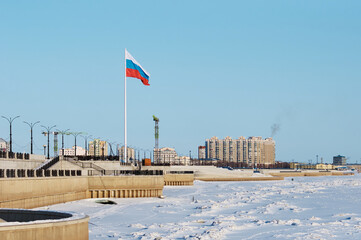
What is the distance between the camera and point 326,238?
1463 inches

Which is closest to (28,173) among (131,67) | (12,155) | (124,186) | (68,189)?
(68,189)

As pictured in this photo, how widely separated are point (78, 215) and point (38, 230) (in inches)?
131

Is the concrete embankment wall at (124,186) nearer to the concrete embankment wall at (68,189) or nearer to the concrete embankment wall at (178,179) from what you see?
the concrete embankment wall at (68,189)

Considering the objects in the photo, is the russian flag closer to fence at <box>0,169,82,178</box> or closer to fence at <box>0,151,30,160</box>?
fence at <box>0,151,30,160</box>

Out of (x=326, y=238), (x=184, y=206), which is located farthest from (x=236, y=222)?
(x=184, y=206)

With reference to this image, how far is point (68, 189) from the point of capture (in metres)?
61.9

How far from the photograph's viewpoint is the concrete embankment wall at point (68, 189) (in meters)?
46.5

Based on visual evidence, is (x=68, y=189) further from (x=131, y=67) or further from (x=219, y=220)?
(x=131, y=67)

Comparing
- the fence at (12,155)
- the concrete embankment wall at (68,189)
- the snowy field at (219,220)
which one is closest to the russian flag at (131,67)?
the concrete embankment wall at (68,189)

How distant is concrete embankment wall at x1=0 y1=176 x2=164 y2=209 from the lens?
46.5 metres

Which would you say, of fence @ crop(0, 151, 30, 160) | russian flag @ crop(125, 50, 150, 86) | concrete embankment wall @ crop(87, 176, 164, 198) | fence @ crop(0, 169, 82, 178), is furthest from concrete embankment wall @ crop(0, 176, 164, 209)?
russian flag @ crop(125, 50, 150, 86)

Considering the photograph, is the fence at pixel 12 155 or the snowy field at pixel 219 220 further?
the fence at pixel 12 155

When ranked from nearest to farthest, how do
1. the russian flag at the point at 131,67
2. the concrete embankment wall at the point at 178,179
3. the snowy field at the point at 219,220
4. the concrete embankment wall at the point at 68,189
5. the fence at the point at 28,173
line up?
Answer: 1. the snowy field at the point at 219,220
2. the concrete embankment wall at the point at 68,189
3. the fence at the point at 28,173
4. the russian flag at the point at 131,67
5. the concrete embankment wall at the point at 178,179

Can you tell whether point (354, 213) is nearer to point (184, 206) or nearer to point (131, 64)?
point (184, 206)
